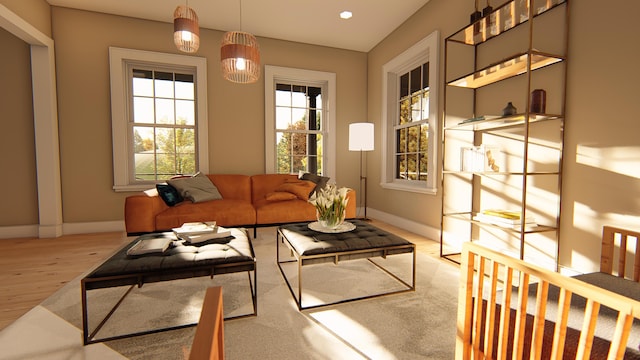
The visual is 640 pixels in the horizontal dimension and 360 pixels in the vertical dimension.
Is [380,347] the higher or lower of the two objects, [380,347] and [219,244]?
the lower

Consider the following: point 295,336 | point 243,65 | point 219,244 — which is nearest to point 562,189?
point 295,336

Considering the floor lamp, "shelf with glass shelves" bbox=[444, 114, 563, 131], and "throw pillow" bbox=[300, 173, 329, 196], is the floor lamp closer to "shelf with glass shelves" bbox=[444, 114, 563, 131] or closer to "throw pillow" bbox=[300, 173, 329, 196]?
"throw pillow" bbox=[300, 173, 329, 196]

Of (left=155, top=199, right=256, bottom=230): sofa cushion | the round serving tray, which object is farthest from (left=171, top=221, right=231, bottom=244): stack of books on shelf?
(left=155, top=199, right=256, bottom=230): sofa cushion

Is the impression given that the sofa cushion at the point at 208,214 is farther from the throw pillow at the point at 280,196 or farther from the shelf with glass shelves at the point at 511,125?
the shelf with glass shelves at the point at 511,125

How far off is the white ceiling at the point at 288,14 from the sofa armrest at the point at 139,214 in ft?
8.52

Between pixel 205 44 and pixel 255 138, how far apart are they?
1.60 meters

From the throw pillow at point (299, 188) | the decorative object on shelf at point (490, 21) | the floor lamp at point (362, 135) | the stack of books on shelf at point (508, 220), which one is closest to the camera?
the stack of books on shelf at point (508, 220)

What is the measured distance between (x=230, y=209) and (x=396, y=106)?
3094 millimetres

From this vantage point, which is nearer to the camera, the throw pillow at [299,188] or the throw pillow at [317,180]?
the throw pillow at [299,188]

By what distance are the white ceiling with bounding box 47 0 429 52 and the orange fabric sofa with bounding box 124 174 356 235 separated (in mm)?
2264

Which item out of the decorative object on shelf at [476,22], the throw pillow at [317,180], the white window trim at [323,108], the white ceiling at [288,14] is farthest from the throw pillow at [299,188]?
the decorative object on shelf at [476,22]

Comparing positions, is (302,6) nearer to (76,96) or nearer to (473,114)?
(473,114)

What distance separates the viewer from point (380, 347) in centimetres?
150

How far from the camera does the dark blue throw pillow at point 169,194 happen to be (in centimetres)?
329
